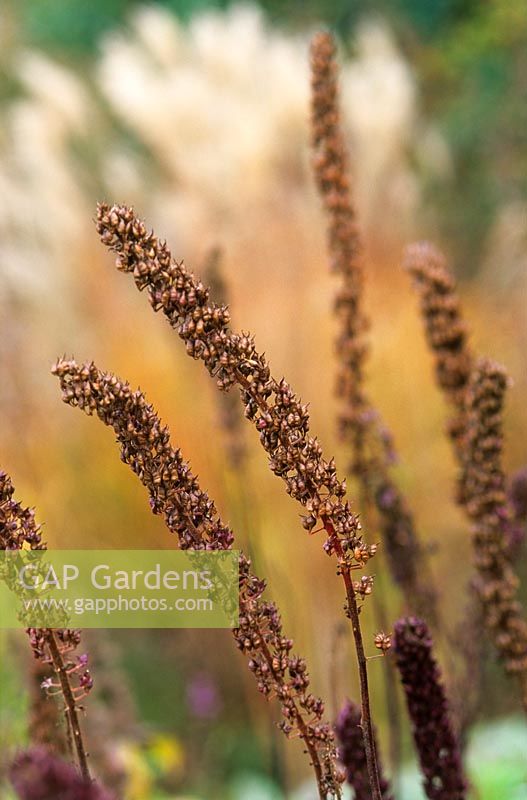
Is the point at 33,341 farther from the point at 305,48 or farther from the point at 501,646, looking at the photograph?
the point at 501,646

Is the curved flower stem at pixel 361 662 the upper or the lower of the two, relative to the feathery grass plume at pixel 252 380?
lower

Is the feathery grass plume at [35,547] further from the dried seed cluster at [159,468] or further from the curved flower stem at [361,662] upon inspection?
the curved flower stem at [361,662]

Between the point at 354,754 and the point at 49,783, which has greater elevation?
the point at 354,754

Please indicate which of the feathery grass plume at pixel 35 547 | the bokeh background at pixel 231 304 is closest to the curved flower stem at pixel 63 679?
the feathery grass plume at pixel 35 547

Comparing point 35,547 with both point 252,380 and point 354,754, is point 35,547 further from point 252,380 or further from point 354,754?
point 354,754

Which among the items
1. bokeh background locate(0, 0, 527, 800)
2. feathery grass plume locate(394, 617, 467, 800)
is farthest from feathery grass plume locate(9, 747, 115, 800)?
bokeh background locate(0, 0, 527, 800)

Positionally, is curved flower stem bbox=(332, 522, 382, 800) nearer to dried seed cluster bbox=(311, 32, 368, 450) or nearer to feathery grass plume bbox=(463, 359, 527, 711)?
feathery grass plume bbox=(463, 359, 527, 711)

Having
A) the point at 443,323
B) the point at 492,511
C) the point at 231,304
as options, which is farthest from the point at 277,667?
the point at 231,304

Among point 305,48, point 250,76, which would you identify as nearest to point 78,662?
point 250,76
